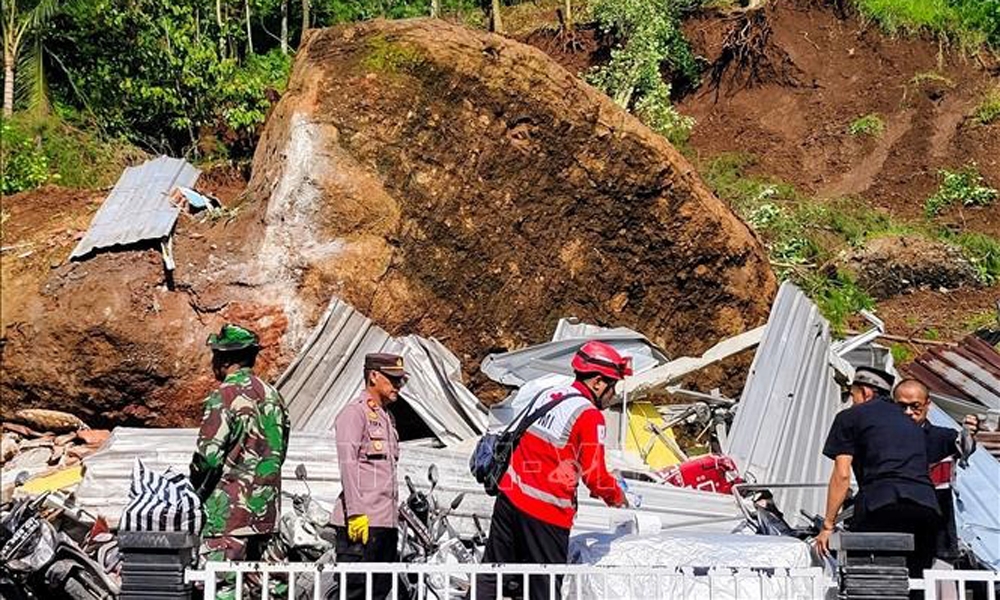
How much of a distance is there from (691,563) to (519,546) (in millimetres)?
877

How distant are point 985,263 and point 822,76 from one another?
Answer: 800 centimetres

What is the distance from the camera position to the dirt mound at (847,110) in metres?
21.6

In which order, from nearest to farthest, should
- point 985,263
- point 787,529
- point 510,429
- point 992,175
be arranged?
point 510,429, point 787,529, point 985,263, point 992,175

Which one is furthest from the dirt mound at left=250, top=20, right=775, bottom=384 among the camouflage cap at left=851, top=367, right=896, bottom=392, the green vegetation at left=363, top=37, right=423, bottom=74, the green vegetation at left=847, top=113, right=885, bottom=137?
the green vegetation at left=847, top=113, right=885, bottom=137

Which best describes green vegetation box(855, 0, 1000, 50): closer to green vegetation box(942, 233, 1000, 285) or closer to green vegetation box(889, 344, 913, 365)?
green vegetation box(942, 233, 1000, 285)

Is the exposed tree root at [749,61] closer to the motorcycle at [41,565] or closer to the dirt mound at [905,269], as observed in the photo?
the dirt mound at [905,269]

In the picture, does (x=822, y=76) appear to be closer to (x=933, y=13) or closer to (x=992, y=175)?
(x=933, y=13)

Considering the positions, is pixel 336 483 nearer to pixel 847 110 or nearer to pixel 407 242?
pixel 407 242

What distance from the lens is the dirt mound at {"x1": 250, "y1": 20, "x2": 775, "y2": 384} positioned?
9.53m

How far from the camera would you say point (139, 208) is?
953cm

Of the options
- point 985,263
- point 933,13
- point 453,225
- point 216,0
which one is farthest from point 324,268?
point 933,13

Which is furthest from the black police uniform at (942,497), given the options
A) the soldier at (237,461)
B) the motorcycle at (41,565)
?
the motorcycle at (41,565)

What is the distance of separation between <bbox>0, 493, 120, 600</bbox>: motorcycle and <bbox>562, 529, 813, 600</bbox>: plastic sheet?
2.58 meters

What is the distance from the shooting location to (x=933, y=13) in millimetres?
24578
